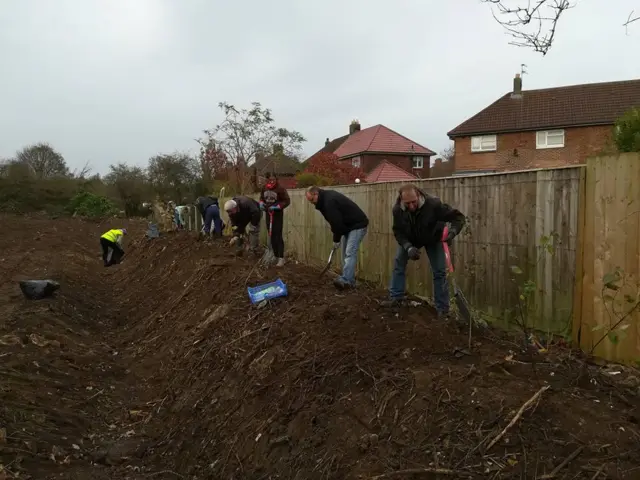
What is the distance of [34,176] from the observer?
137 ft

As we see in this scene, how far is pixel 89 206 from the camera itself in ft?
137

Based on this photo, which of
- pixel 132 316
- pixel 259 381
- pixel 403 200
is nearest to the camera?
pixel 259 381

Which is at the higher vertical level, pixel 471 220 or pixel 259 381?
pixel 471 220

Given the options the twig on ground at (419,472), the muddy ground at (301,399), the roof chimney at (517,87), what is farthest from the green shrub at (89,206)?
the twig on ground at (419,472)

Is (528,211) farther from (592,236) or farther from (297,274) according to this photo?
(297,274)

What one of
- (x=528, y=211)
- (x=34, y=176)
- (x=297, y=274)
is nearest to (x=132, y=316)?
(x=297, y=274)

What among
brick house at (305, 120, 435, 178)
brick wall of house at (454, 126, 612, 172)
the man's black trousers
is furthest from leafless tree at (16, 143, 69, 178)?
the man's black trousers

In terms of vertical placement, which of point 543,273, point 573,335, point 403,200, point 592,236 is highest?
point 403,200

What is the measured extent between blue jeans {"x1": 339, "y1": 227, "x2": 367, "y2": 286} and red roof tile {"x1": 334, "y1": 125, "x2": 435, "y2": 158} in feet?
114

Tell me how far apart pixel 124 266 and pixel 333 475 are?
14.1m

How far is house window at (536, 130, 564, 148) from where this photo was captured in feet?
95.8

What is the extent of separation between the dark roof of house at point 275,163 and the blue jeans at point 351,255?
19164 millimetres

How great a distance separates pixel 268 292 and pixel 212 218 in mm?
7497

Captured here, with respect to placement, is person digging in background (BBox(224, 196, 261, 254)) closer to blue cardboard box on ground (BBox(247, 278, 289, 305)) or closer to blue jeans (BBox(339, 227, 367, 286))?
blue jeans (BBox(339, 227, 367, 286))
